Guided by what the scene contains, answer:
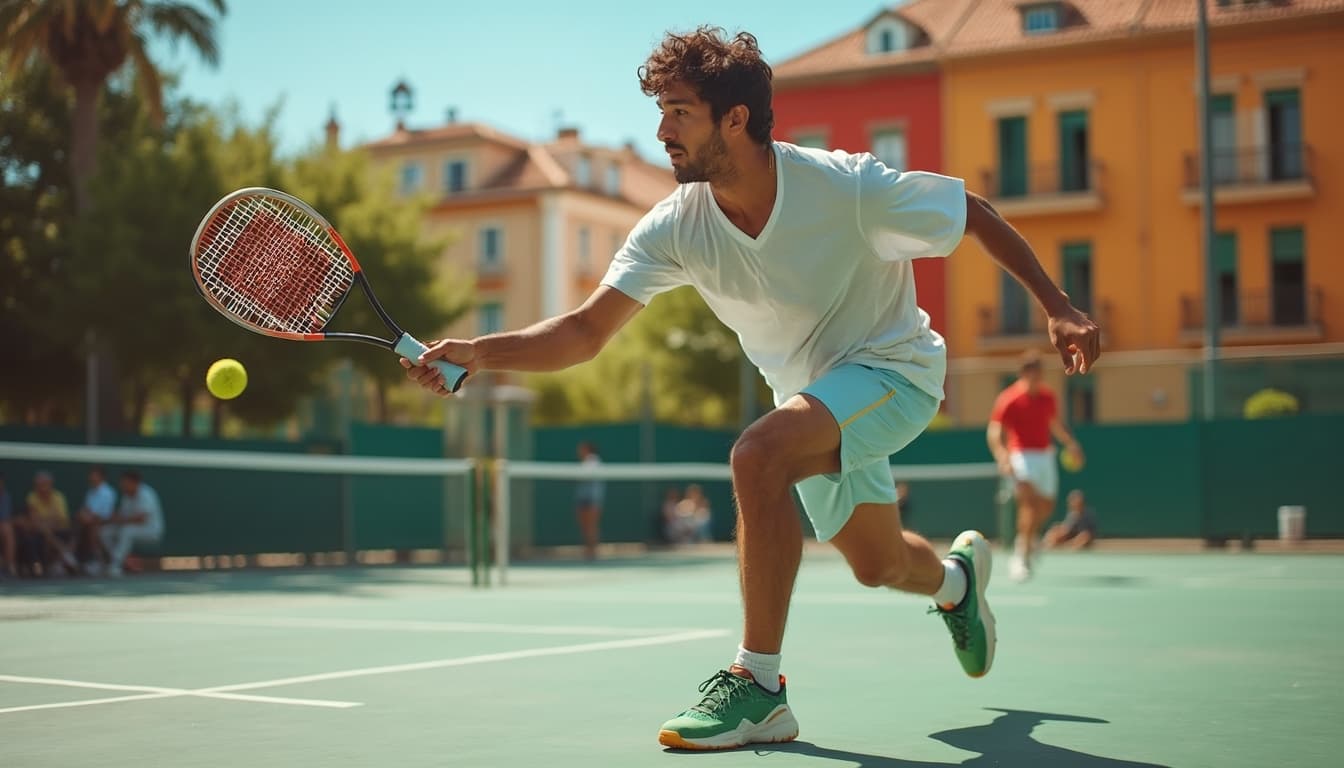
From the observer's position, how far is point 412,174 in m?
54.6

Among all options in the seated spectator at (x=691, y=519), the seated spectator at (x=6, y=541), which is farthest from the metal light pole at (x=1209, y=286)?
the seated spectator at (x=6, y=541)

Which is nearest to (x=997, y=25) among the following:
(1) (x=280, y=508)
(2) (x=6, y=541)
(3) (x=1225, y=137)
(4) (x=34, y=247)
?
(3) (x=1225, y=137)

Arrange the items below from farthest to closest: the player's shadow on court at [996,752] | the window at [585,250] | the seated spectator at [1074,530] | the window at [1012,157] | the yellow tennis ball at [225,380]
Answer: the window at [585,250] → the window at [1012,157] → the seated spectator at [1074,530] → the yellow tennis ball at [225,380] → the player's shadow on court at [996,752]

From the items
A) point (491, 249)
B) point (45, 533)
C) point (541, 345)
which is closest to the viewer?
point (541, 345)

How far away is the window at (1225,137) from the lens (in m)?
32.9

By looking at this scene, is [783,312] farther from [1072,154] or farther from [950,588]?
[1072,154]

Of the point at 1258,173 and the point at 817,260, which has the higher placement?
the point at 1258,173

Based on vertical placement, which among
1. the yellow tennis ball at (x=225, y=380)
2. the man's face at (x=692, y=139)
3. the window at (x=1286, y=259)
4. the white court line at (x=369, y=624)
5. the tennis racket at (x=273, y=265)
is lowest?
the white court line at (x=369, y=624)

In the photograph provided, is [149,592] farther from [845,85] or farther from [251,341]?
[845,85]

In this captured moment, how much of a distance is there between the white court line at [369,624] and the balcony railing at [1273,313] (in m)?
27.0

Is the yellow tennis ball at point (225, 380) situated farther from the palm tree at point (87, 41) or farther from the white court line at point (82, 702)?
the palm tree at point (87, 41)

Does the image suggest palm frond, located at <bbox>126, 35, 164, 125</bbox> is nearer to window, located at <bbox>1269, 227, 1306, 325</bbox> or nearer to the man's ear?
the man's ear

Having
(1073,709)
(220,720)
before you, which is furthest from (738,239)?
(220,720)

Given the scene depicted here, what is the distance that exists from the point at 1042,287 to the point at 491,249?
161 feet
